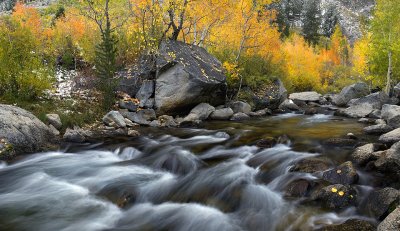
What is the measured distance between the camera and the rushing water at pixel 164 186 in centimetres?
701

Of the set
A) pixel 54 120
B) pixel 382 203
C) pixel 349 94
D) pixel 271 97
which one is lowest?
pixel 382 203

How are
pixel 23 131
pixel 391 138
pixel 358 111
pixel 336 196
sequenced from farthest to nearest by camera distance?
pixel 358 111 < pixel 391 138 < pixel 23 131 < pixel 336 196

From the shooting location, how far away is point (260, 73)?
26.1 m

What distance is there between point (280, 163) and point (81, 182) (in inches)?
226

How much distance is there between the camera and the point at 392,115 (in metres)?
16.6

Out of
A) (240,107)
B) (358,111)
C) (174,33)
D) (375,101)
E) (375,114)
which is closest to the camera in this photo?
(174,33)

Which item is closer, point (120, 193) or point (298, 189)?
point (298, 189)

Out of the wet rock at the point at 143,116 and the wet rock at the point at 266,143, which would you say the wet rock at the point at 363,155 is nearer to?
the wet rock at the point at 266,143

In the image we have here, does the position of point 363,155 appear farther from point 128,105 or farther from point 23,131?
point 128,105

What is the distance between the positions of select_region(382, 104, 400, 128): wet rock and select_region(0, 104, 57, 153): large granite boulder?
49.0 feet

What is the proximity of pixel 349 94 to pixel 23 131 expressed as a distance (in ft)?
92.5

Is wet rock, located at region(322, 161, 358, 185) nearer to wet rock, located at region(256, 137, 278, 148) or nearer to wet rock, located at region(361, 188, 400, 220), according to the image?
wet rock, located at region(361, 188, 400, 220)

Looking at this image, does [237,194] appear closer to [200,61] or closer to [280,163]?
[280,163]

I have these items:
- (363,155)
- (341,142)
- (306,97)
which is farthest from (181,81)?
(306,97)
